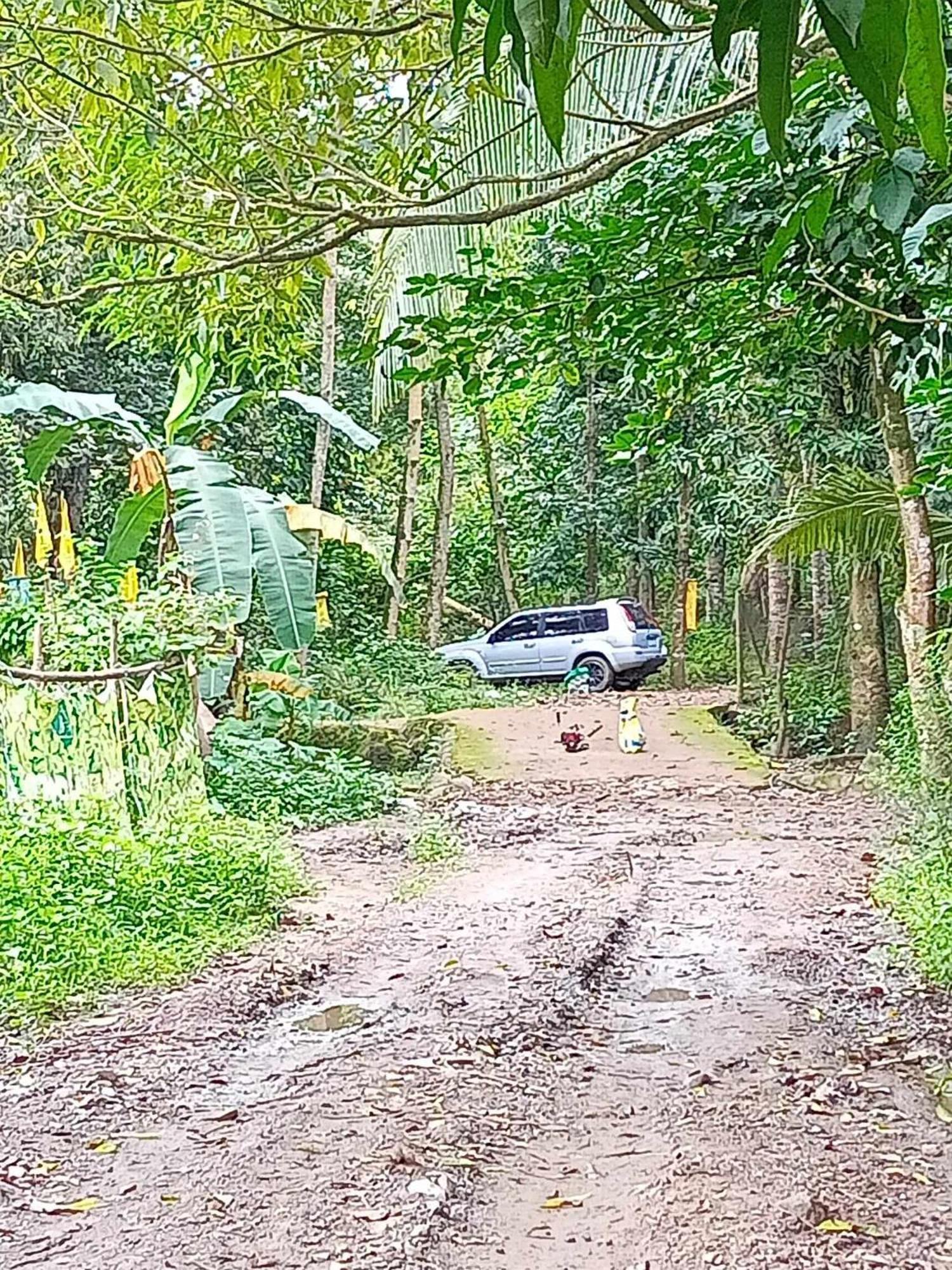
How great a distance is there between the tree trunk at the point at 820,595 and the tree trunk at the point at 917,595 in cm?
507

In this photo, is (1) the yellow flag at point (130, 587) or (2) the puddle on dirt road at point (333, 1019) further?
(1) the yellow flag at point (130, 587)

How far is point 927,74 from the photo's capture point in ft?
2.68

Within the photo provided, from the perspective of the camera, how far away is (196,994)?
4402 millimetres

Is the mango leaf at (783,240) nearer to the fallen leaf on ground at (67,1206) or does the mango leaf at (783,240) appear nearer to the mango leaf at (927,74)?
the mango leaf at (927,74)

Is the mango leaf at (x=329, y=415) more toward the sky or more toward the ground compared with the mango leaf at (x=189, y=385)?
more toward the sky

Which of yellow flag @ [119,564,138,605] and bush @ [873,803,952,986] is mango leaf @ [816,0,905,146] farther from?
yellow flag @ [119,564,138,605]

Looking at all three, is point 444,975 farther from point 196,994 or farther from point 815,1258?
point 815,1258

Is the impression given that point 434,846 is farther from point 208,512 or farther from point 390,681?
point 390,681

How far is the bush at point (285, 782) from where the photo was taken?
25.5ft

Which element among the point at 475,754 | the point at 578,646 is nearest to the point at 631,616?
the point at 578,646

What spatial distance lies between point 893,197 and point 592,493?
1442 centimetres

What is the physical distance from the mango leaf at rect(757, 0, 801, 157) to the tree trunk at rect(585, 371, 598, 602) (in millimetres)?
14791

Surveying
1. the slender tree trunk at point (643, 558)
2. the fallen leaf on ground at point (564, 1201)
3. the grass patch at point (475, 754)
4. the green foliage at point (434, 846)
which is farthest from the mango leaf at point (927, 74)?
the slender tree trunk at point (643, 558)

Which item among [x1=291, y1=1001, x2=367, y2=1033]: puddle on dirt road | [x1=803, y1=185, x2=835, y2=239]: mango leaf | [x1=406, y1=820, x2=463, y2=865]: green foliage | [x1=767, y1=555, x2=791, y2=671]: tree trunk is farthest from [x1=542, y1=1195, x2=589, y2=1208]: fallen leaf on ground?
[x1=767, y1=555, x2=791, y2=671]: tree trunk
